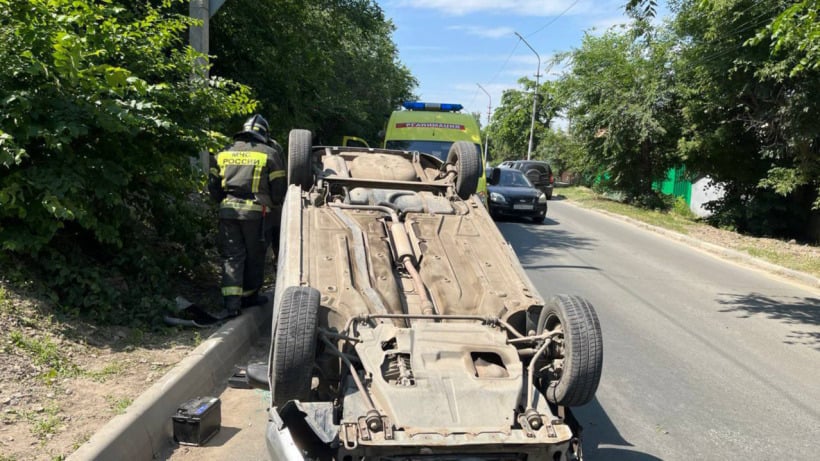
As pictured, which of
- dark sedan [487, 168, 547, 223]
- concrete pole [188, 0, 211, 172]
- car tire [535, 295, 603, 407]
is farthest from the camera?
dark sedan [487, 168, 547, 223]

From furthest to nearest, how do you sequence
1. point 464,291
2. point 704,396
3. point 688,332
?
point 688,332 → point 704,396 → point 464,291

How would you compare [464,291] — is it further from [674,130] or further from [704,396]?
[674,130]

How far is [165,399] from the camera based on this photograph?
388cm

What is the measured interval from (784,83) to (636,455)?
1354 centimetres

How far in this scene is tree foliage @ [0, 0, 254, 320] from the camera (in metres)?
4.52

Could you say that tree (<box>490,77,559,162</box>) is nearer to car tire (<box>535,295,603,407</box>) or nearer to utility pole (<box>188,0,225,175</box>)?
utility pole (<box>188,0,225,175</box>)

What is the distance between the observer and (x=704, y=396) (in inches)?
204

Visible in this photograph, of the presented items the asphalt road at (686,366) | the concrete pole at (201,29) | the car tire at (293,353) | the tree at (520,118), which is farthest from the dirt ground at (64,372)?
the tree at (520,118)

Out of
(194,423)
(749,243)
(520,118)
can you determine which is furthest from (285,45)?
(520,118)

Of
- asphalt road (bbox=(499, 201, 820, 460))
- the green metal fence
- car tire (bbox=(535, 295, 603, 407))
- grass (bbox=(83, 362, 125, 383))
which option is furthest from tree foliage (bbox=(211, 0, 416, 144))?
the green metal fence

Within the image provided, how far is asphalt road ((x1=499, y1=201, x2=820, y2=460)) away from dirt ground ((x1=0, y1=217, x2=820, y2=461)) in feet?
10.1

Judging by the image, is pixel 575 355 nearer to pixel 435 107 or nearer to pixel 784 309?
pixel 784 309

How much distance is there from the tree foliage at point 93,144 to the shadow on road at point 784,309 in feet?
22.7

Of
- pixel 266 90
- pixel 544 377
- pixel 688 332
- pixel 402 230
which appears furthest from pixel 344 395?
pixel 266 90
